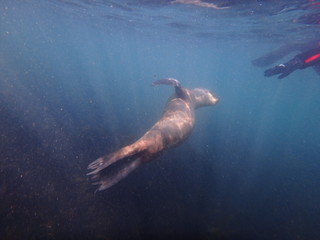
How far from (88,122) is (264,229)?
9497mm

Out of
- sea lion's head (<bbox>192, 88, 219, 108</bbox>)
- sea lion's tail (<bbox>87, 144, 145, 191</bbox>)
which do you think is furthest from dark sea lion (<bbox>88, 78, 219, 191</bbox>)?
sea lion's head (<bbox>192, 88, 219, 108</bbox>)

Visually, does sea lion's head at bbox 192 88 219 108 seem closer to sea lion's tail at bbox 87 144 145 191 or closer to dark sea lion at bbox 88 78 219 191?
dark sea lion at bbox 88 78 219 191

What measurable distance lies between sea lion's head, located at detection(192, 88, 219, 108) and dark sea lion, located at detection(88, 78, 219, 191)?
1.48 m

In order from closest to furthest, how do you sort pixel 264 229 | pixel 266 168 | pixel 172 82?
1. pixel 264 229
2. pixel 172 82
3. pixel 266 168

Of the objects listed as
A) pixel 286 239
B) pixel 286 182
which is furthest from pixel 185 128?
pixel 286 182

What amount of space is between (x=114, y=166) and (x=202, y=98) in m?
7.24

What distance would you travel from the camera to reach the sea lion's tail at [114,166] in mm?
4852

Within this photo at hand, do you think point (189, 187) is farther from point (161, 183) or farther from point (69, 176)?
point (69, 176)

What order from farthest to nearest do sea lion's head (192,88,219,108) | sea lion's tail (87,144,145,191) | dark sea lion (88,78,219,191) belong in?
1. sea lion's head (192,88,219,108)
2. dark sea lion (88,78,219,191)
3. sea lion's tail (87,144,145,191)

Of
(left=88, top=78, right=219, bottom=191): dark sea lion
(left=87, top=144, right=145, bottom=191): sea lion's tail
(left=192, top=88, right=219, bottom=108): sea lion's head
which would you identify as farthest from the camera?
(left=192, top=88, right=219, bottom=108): sea lion's head

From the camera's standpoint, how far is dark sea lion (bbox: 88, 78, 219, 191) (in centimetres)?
496

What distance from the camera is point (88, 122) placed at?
487 inches

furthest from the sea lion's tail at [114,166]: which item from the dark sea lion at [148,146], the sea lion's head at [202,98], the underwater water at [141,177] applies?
the sea lion's head at [202,98]

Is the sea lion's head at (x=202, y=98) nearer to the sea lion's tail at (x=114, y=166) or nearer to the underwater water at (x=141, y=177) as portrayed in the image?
the underwater water at (x=141, y=177)
